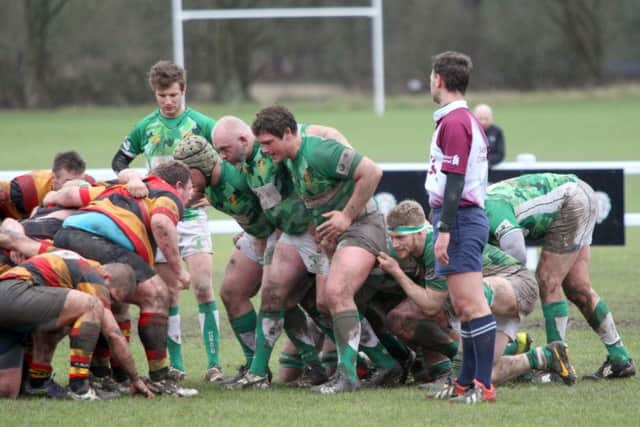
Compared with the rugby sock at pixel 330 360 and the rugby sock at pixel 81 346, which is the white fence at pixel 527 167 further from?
the rugby sock at pixel 81 346

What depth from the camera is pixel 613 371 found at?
26.1 feet

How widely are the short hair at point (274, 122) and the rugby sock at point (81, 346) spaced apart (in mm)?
1542

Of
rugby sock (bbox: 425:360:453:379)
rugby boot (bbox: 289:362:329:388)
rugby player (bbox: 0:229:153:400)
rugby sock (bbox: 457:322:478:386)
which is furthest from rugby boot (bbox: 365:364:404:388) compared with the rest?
rugby player (bbox: 0:229:153:400)

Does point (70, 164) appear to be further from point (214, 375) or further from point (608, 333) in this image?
point (608, 333)

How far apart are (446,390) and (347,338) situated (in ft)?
2.31

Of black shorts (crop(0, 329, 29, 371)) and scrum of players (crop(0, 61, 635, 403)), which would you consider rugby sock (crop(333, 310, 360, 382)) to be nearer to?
scrum of players (crop(0, 61, 635, 403))

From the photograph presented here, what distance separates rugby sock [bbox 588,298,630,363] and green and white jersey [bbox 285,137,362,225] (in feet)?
6.26

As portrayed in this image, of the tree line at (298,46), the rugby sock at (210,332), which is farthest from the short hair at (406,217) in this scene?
the tree line at (298,46)

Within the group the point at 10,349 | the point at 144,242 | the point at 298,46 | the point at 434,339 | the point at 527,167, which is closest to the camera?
the point at 10,349

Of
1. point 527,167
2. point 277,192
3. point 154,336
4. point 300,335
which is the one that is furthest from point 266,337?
point 527,167

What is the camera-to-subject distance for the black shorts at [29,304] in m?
7.00

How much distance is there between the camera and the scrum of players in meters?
7.32

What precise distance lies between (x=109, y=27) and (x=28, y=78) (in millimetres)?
6069

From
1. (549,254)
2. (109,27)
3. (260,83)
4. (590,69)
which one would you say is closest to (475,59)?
(590,69)
